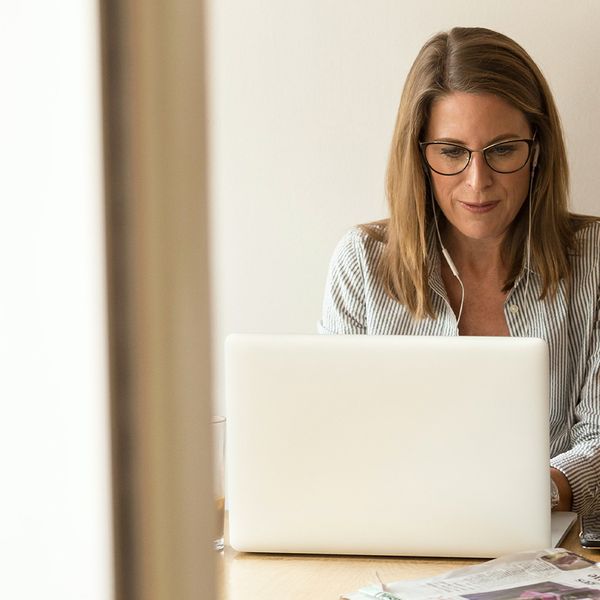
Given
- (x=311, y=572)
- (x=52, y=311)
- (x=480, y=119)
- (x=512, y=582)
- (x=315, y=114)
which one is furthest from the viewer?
(x=315, y=114)

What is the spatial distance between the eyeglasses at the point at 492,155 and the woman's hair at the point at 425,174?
0.05 meters

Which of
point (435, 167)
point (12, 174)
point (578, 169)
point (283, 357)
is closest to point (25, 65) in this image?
point (12, 174)

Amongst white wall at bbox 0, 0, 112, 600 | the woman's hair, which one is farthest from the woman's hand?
white wall at bbox 0, 0, 112, 600

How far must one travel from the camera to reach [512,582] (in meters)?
0.92

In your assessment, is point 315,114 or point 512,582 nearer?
point 512,582

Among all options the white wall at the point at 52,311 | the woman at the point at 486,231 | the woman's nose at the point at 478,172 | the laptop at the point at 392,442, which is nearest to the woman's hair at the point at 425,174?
the woman at the point at 486,231

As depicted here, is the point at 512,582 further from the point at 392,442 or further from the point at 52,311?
the point at 52,311

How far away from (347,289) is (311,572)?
2.62 feet

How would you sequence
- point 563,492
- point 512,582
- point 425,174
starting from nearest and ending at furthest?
1. point 512,582
2. point 563,492
3. point 425,174

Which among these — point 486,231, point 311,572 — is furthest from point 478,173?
point 311,572

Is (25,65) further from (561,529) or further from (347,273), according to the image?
(347,273)

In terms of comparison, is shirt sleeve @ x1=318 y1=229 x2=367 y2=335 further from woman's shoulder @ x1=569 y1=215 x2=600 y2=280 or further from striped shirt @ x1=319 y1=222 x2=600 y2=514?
woman's shoulder @ x1=569 y1=215 x2=600 y2=280

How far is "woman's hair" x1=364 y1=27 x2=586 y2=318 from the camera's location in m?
1.63

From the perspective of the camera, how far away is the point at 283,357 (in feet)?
3.51
